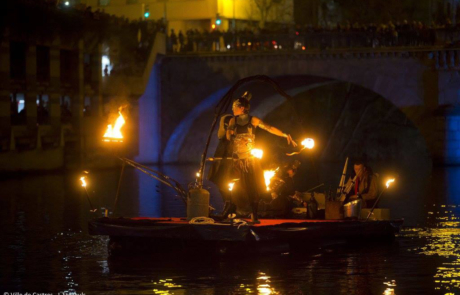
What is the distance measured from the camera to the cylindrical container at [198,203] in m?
18.9

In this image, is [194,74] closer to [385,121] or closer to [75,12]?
[75,12]

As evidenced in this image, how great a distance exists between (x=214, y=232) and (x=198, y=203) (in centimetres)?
138

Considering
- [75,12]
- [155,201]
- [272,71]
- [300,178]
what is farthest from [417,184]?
[75,12]

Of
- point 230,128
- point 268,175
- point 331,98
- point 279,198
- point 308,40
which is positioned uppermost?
point 308,40

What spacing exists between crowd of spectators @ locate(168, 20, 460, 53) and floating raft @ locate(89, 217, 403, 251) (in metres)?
33.3

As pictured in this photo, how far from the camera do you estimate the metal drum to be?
20.0m

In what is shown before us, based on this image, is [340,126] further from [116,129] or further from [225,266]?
[225,266]

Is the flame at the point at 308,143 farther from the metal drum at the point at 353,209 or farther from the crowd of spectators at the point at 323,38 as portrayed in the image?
the crowd of spectators at the point at 323,38

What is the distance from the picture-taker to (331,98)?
6606 centimetres

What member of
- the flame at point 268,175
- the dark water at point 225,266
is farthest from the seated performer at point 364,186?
the flame at point 268,175

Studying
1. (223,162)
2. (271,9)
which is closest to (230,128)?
(223,162)

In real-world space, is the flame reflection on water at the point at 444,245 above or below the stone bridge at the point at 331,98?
below

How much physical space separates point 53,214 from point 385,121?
4141 cm

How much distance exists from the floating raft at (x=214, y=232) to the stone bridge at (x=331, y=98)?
3296 centimetres
